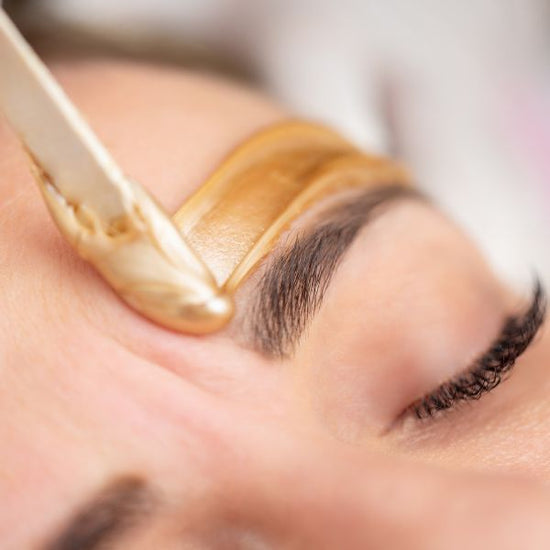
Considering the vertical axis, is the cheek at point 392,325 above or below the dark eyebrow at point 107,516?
above

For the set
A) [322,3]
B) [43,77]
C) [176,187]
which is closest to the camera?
[43,77]

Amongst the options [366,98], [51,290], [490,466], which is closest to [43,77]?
[51,290]

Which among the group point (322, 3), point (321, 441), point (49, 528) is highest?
point (322, 3)

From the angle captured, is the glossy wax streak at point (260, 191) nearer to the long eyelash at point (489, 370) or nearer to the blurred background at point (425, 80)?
the long eyelash at point (489, 370)

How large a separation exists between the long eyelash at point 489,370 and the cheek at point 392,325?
1 cm

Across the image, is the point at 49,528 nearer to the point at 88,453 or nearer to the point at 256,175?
the point at 88,453

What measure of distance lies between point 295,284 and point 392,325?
12 centimetres

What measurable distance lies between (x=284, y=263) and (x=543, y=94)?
0.94 m

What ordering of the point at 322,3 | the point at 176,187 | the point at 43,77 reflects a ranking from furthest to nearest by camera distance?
the point at 322,3 < the point at 176,187 < the point at 43,77

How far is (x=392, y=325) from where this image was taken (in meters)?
0.72

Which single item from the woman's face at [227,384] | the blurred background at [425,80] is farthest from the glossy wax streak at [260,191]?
the blurred background at [425,80]

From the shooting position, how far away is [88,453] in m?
0.58

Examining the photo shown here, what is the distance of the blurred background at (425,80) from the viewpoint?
129 centimetres

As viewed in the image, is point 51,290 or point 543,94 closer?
point 51,290
